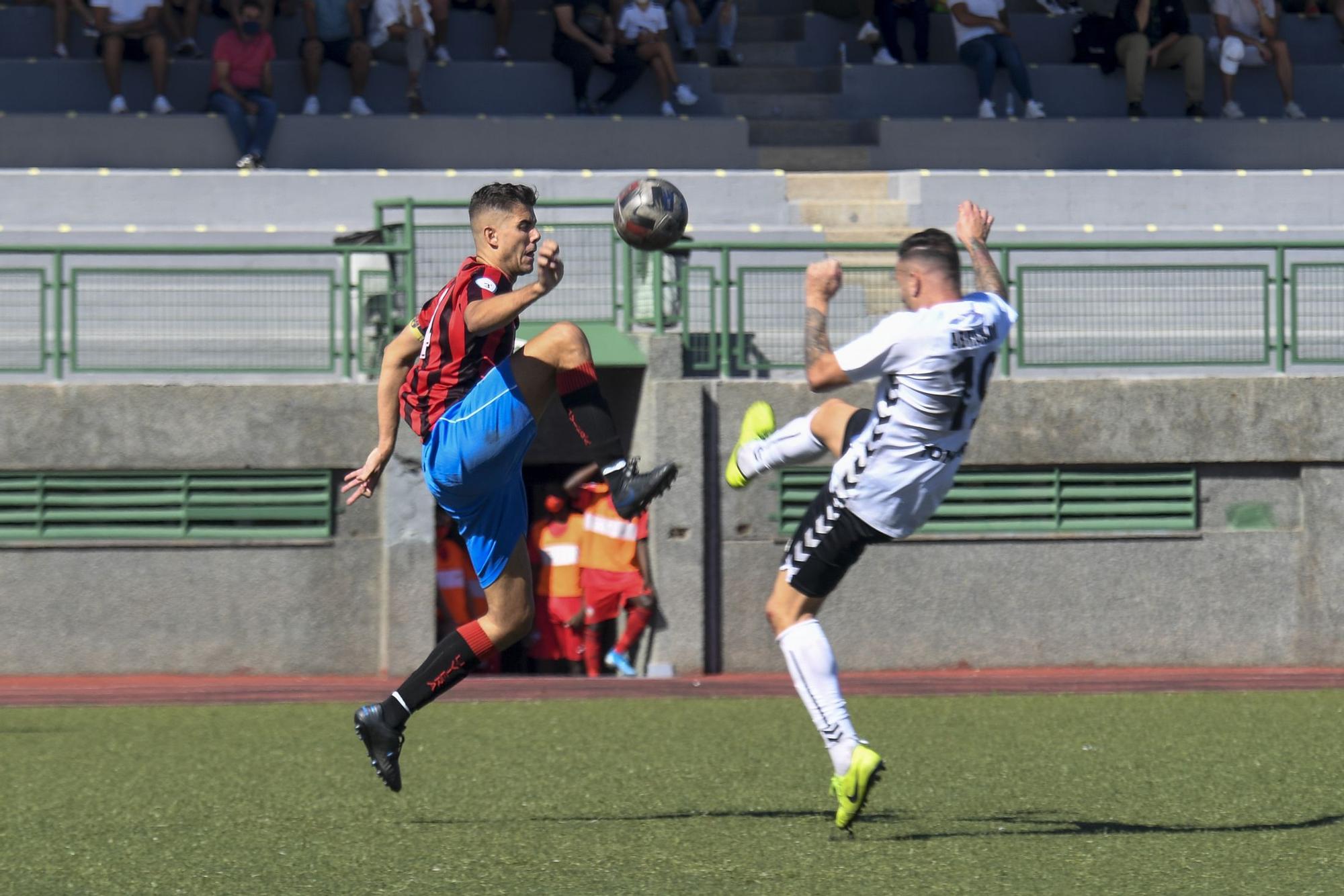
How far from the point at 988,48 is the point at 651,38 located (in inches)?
138

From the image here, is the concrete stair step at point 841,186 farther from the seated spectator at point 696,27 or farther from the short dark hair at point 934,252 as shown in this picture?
the short dark hair at point 934,252

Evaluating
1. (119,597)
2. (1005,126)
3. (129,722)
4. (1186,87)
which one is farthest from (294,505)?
(1186,87)

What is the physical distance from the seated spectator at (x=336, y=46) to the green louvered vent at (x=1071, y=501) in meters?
7.07

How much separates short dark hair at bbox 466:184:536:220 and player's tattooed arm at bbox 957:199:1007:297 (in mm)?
1545

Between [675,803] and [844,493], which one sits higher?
[844,493]

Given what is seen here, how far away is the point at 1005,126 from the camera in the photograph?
18.2m

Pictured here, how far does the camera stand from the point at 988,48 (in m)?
18.4

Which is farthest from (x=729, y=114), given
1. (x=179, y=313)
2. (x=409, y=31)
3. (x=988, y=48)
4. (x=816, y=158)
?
(x=179, y=313)

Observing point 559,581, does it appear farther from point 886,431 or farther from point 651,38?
point 886,431

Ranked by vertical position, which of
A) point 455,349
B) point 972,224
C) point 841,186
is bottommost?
point 455,349

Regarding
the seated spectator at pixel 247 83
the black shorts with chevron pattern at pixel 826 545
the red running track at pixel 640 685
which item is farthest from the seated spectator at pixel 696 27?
the black shorts with chevron pattern at pixel 826 545

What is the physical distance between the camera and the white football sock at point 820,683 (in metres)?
6.08

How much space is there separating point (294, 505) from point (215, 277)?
1.73 metres

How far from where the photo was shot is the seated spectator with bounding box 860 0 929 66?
19125 millimetres
